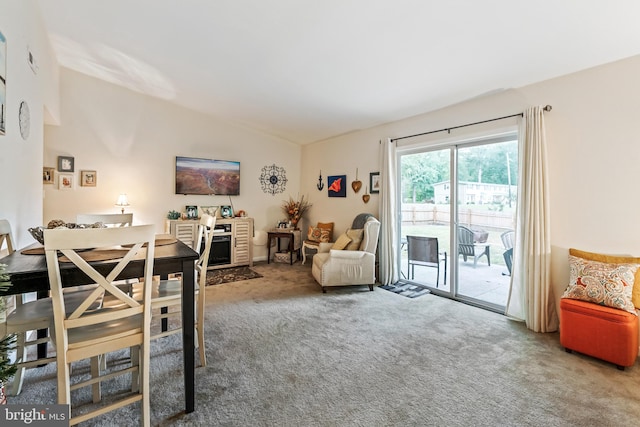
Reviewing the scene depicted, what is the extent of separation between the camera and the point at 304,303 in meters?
3.61

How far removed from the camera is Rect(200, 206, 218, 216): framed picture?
17.8ft

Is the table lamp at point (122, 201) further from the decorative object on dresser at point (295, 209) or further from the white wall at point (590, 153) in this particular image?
the white wall at point (590, 153)

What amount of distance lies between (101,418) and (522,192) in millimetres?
3808

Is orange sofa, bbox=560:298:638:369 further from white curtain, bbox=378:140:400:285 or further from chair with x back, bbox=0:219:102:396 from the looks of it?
chair with x back, bbox=0:219:102:396

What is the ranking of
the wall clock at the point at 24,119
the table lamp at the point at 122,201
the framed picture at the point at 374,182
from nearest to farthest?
the wall clock at the point at 24,119 → the table lamp at the point at 122,201 → the framed picture at the point at 374,182

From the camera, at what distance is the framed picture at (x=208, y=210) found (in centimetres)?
542

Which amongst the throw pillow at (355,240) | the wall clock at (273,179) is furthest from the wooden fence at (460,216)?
the wall clock at (273,179)

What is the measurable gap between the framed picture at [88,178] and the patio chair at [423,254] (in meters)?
4.76

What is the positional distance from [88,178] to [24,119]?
217 cm

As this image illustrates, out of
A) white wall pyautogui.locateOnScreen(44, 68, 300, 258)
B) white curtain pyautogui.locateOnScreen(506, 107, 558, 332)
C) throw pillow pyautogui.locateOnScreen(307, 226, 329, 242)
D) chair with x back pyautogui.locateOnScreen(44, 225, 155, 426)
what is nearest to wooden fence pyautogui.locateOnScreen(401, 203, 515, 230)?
white curtain pyautogui.locateOnScreen(506, 107, 558, 332)

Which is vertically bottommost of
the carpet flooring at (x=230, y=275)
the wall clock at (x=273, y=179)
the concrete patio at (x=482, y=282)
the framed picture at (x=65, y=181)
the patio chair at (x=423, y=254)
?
the carpet flooring at (x=230, y=275)

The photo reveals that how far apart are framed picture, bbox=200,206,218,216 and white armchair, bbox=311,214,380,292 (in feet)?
7.72

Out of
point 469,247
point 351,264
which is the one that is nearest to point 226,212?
point 351,264

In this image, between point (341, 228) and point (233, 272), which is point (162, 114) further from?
point (341, 228)
